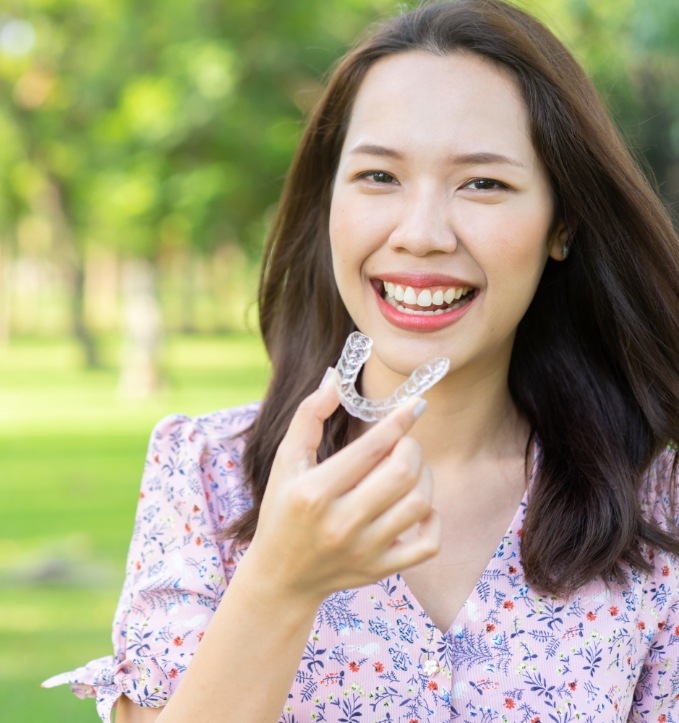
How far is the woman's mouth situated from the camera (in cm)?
217

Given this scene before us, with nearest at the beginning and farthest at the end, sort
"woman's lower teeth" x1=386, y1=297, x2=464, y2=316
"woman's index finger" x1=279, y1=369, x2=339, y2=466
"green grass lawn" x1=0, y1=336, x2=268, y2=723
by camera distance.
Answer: "woman's index finger" x1=279, y1=369, x2=339, y2=466 → "woman's lower teeth" x1=386, y1=297, x2=464, y2=316 → "green grass lawn" x1=0, y1=336, x2=268, y2=723

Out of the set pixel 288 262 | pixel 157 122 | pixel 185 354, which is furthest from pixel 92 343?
pixel 288 262

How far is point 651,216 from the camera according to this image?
8.05ft

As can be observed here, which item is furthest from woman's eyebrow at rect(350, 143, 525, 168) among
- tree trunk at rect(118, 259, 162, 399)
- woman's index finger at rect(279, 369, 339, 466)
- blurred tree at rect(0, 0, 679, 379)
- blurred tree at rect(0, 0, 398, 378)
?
tree trunk at rect(118, 259, 162, 399)

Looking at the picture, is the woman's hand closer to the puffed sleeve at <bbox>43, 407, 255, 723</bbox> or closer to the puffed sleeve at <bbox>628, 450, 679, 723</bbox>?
the puffed sleeve at <bbox>43, 407, 255, 723</bbox>

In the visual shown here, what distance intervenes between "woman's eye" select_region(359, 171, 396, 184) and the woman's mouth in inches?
8.0

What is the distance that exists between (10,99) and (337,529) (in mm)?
21158

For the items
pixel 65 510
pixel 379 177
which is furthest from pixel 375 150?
pixel 65 510

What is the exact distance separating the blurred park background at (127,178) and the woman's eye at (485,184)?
0.89 m

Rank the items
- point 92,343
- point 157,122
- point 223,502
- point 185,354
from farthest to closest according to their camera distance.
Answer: point 185,354, point 92,343, point 157,122, point 223,502

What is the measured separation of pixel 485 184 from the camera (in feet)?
7.25

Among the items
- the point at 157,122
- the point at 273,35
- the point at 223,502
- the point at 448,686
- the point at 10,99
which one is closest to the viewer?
the point at 448,686

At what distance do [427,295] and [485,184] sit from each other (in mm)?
253

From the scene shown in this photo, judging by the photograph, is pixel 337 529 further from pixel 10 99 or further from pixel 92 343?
pixel 92 343
